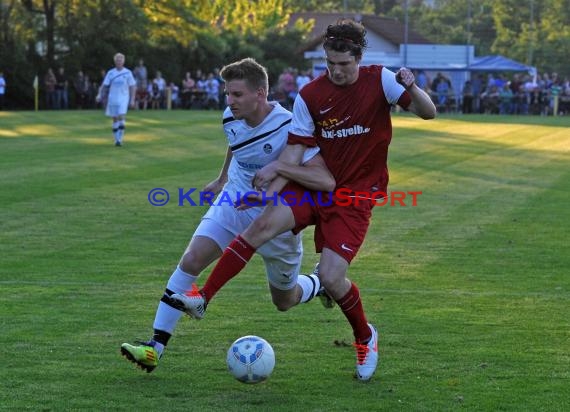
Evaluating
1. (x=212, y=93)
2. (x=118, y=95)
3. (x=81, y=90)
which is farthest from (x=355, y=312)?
(x=212, y=93)

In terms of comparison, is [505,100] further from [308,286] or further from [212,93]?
[308,286]

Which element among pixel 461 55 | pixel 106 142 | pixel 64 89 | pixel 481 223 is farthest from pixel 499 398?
pixel 461 55

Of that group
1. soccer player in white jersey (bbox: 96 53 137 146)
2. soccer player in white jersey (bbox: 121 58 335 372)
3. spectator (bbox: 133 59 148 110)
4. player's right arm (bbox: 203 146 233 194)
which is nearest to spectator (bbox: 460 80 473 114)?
spectator (bbox: 133 59 148 110)

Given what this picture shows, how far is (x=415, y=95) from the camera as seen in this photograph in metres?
6.77

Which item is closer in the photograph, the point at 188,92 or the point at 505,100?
the point at 505,100

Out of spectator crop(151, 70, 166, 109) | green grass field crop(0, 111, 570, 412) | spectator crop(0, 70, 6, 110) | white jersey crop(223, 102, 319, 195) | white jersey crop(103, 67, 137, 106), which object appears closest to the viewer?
green grass field crop(0, 111, 570, 412)

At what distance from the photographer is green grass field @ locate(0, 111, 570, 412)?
634cm

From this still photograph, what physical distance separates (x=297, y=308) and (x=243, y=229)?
185 centimetres

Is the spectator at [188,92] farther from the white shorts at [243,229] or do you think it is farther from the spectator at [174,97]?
the white shorts at [243,229]

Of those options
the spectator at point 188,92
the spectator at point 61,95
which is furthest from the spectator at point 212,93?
the spectator at point 61,95

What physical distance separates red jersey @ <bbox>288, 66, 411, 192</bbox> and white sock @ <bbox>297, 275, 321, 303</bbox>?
107 centimetres

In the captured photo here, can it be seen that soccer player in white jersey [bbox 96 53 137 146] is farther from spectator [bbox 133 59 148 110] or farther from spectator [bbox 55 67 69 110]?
spectator [bbox 55 67 69 110]

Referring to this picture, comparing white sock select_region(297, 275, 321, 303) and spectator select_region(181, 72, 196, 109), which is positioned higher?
white sock select_region(297, 275, 321, 303)

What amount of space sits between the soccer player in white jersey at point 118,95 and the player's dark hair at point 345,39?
1882 centimetres
